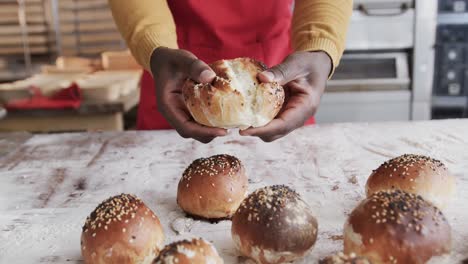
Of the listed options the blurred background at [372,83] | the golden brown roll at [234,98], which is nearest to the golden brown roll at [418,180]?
the golden brown roll at [234,98]

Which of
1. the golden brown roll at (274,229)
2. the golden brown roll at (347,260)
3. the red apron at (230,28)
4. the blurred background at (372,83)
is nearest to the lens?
the golden brown roll at (347,260)

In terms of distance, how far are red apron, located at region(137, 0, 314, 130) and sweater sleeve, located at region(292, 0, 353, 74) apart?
0.26 m

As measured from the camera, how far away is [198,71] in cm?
177

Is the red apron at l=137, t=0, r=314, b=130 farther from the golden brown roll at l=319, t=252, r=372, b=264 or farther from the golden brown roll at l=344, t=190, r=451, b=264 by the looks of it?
the golden brown roll at l=319, t=252, r=372, b=264

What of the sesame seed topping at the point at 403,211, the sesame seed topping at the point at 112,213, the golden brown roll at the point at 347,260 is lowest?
the sesame seed topping at the point at 112,213

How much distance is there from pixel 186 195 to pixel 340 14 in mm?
1065

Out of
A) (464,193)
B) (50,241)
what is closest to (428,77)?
(464,193)

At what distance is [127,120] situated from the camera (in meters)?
4.97

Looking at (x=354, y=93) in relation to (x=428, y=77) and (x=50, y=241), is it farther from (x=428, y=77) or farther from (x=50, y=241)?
(x=50, y=241)

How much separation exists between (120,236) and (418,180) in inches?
38.4

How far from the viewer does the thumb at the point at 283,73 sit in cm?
177

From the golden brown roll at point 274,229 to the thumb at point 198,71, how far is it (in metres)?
0.47

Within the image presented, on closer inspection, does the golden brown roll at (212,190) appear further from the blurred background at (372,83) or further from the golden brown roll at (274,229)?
the blurred background at (372,83)

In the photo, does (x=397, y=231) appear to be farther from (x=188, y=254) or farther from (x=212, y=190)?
(x=212, y=190)
